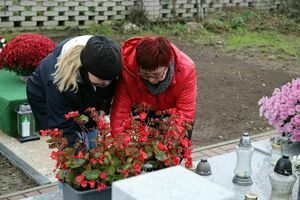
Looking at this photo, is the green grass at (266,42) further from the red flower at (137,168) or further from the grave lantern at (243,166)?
the red flower at (137,168)

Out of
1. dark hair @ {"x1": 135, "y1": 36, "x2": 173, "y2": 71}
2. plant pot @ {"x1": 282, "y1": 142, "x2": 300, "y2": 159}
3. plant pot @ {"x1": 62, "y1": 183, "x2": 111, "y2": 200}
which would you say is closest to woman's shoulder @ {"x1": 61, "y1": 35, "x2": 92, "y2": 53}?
dark hair @ {"x1": 135, "y1": 36, "x2": 173, "y2": 71}

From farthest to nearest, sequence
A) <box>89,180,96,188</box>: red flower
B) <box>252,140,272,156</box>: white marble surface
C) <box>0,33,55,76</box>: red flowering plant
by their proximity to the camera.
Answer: <box>0,33,55,76</box>: red flowering plant, <box>252,140,272,156</box>: white marble surface, <box>89,180,96,188</box>: red flower

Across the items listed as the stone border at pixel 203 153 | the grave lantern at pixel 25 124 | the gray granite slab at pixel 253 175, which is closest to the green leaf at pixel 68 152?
the gray granite slab at pixel 253 175

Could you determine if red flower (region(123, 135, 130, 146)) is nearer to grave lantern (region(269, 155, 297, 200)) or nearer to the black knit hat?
the black knit hat

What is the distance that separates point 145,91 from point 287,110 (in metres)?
0.74

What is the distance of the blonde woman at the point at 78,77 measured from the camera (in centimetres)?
216

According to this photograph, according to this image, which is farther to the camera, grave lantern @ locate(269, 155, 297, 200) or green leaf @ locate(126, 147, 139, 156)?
grave lantern @ locate(269, 155, 297, 200)

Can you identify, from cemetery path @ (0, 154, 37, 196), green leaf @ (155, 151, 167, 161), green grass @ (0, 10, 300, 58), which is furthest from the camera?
green grass @ (0, 10, 300, 58)

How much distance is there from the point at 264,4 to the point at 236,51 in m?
3.93

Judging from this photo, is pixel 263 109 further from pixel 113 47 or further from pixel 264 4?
pixel 264 4

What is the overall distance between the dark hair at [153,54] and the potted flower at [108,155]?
0.31 metres

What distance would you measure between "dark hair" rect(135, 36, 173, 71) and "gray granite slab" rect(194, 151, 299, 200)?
1.81 feet

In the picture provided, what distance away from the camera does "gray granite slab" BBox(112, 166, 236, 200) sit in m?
1.42

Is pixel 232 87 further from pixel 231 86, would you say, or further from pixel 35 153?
pixel 35 153
